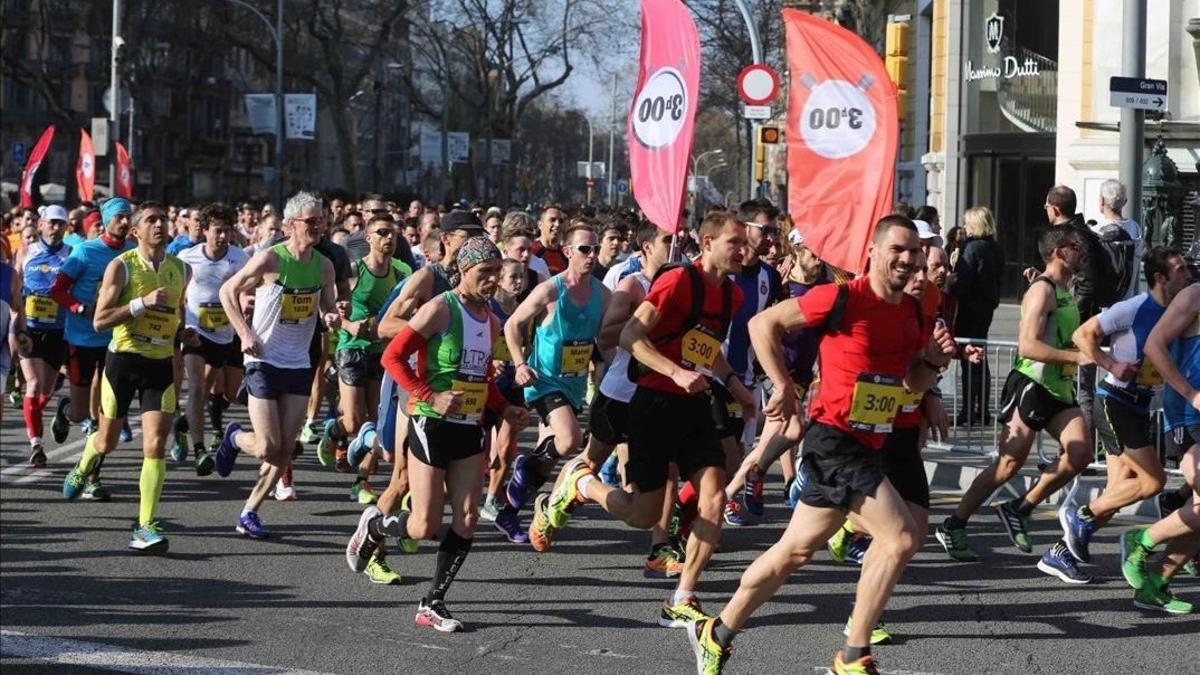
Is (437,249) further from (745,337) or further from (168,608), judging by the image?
(168,608)

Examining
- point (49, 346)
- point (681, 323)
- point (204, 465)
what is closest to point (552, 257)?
point (204, 465)

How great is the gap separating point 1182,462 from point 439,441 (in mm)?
3423

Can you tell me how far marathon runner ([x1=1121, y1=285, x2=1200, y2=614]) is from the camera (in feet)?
28.8

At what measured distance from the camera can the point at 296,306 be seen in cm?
1086

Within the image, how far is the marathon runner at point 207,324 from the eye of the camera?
1338 centimetres

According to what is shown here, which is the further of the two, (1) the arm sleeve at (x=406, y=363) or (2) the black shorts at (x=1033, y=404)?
(2) the black shorts at (x=1033, y=404)

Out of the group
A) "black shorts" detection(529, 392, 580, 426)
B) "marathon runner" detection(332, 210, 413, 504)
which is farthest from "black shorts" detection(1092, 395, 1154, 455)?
"marathon runner" detection(332, 210, 413, 504)

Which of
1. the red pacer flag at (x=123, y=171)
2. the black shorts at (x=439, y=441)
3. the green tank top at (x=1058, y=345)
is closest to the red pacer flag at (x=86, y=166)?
the red pacer flag at (x=123, y=171)

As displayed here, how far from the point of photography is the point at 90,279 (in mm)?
13266

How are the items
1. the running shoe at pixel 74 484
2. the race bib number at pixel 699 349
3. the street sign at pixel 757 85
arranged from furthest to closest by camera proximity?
the street sign at pixel 757 85 < the running shoe at pixel 74 484 < the race bib number at pixel 699 349

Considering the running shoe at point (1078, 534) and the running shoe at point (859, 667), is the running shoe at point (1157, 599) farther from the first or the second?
the running shoe at point (859, 667)

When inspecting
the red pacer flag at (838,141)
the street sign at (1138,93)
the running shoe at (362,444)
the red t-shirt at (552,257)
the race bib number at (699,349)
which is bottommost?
the running shoe at (362,444)

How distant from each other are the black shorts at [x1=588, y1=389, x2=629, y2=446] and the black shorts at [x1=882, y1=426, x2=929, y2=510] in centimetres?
202

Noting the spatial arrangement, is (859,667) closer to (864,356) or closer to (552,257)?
(864,356)
